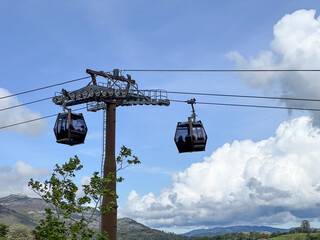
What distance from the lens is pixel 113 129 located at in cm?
3850

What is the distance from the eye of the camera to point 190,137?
29.2 m

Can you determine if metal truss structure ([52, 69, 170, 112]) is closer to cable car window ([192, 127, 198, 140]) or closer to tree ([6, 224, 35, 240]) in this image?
cable car window ([192, 127, 198, 140])

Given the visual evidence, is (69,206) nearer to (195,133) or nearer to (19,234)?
(195,133)

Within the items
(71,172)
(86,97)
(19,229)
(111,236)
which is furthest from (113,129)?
(19,229)

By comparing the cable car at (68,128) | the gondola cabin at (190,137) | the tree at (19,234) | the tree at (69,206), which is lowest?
the tree at (69,206)

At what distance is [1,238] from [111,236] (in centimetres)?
12220

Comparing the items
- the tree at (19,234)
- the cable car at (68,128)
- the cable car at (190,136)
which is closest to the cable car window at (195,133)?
the cable car at (190,136)

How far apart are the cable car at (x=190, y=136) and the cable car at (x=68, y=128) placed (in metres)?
7.15

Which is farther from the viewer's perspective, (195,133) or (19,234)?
(19,234)

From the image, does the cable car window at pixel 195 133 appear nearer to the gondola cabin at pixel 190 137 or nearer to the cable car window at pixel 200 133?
the gondola cabin at pixel 190 137

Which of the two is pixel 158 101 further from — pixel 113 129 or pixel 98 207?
pixel 98 207

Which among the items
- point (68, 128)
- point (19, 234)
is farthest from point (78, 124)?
point (19, 234)

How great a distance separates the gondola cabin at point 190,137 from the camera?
29.4m

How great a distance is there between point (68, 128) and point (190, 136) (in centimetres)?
837
